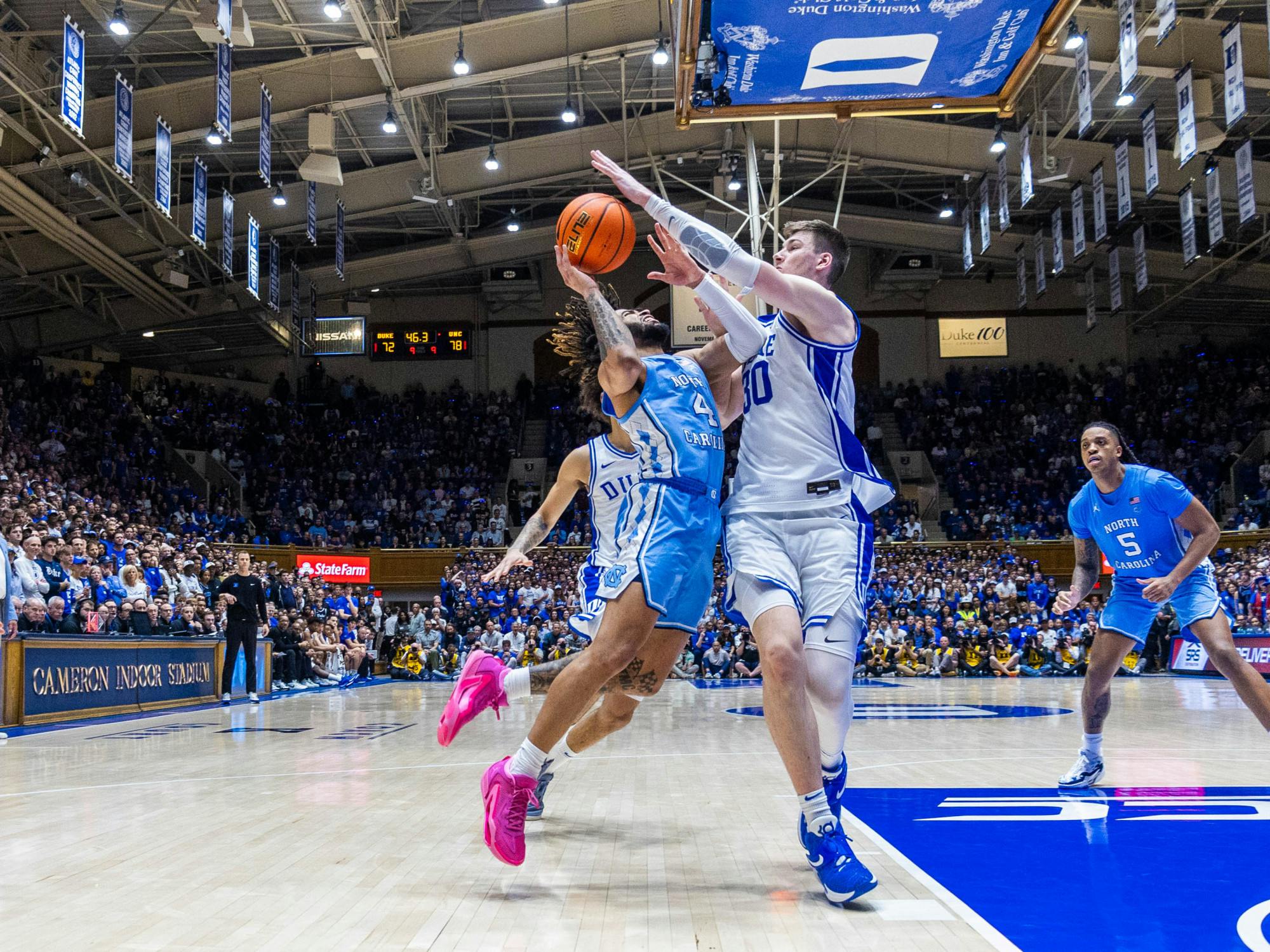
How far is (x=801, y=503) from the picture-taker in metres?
3.42

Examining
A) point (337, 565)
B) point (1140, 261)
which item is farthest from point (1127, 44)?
point (337, 565)

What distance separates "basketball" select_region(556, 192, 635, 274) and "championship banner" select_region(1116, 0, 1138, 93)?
37.5 ft

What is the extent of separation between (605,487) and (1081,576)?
2.55 metres

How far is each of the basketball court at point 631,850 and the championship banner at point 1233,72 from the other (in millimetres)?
9614

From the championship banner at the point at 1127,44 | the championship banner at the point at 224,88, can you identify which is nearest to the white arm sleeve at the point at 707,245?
the championship banner at the point at 1127,44

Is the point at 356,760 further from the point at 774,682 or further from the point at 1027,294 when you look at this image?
the point at 1027,294

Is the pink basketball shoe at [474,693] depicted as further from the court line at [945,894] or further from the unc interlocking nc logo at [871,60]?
the unc interlocking nc logo at [871,60]

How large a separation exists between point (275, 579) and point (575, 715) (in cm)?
1623

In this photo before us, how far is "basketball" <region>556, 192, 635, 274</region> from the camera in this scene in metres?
3.87

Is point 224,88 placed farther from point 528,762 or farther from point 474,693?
point 528,762

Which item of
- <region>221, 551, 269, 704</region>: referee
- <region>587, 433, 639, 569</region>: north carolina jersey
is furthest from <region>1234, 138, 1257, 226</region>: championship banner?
<region>587, 433, 639, 569</region>: north carolina jersey

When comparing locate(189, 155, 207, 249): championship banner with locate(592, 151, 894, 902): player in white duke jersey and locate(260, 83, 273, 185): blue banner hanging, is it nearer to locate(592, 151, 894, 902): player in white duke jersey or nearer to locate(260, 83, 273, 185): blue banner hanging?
locate(260, 83, 273, 185): blue banner hanging

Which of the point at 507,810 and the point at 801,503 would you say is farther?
the point at 801,503

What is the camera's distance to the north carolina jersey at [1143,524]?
17.4ft
